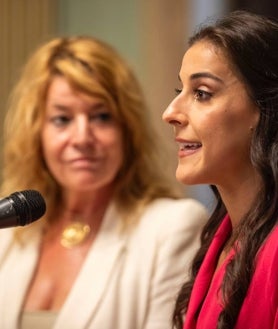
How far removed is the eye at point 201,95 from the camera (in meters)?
1.19

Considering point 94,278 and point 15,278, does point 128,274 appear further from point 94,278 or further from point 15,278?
point 15,278

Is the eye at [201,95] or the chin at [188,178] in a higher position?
the eye at [201,95]

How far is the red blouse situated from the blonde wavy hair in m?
0.66

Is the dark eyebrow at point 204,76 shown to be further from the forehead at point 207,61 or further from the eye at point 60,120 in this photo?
the eye at point 60,120

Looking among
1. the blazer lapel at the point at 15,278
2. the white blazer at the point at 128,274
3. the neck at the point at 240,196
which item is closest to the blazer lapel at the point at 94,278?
the white blazer at the point at 128,274

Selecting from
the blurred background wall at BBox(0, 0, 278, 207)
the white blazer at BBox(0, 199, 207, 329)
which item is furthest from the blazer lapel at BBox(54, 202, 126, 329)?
the blurred background wall at BBox(0, 0, 278, 207)

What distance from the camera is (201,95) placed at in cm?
120

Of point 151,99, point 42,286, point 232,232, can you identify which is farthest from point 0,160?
point 232,232

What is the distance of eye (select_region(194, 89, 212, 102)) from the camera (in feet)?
3.91

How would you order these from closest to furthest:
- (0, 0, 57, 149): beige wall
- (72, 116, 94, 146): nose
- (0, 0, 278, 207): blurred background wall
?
1. (72, 116, 94, 146): nose
2. (0, 0, 278, 207): blurred background wall
3. (0, 0, 57, 149): beige wall

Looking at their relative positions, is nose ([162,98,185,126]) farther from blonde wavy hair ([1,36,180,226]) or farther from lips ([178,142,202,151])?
blonde wavy hair ([1,36,180,226])

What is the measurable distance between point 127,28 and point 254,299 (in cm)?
157

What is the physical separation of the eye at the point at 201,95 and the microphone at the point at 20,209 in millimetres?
308

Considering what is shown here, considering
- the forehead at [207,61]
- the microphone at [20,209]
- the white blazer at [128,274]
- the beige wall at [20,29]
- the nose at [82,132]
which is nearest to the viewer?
the microphone at [20,209]
